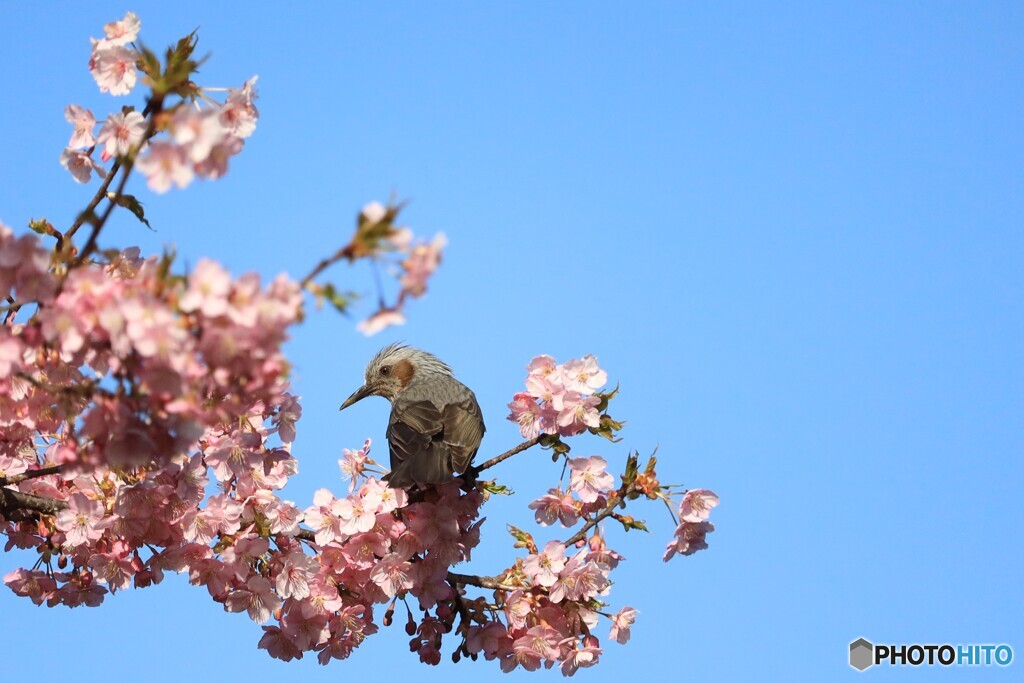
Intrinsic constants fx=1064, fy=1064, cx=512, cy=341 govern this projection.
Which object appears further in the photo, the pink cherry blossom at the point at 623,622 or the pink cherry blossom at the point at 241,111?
the pink cherry blossom at the point at 623,622

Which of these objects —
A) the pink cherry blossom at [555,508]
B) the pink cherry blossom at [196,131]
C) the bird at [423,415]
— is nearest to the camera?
the pink cherry blossom at [196,131]

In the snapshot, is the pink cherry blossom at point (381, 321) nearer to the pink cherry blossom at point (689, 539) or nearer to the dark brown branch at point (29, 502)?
the pink cherry blossom at point (689, 539)

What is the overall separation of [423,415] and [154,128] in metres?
3.87

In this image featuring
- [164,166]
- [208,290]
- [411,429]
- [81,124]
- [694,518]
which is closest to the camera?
[208,290]

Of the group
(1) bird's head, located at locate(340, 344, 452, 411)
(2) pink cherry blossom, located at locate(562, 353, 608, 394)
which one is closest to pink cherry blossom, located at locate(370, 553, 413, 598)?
(2) pink cherry blossom, located at locate(562, 353, 608, 394)

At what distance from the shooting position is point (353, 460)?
6.91 m

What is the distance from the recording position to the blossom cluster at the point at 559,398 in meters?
6.33

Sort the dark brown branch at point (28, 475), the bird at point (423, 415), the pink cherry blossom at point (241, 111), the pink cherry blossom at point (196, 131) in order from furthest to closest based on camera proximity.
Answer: the bird at point (423, 415), the dark brown branch at point (28, 475), the pink cherry blossom at point (241, 111), the pink cherry blossom at point (196, 131)

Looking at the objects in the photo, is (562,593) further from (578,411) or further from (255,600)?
(255,600)

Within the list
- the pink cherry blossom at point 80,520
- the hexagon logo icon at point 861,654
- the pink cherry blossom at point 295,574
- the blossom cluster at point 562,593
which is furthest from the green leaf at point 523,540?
the hexagon logo icon at point 861,654

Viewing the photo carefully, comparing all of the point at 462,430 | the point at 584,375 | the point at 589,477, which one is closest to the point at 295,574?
the point at 589,477

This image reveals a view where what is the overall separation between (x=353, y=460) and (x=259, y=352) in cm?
328

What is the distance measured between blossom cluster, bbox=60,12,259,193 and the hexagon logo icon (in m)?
7.84

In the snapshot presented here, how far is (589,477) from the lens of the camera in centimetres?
630
